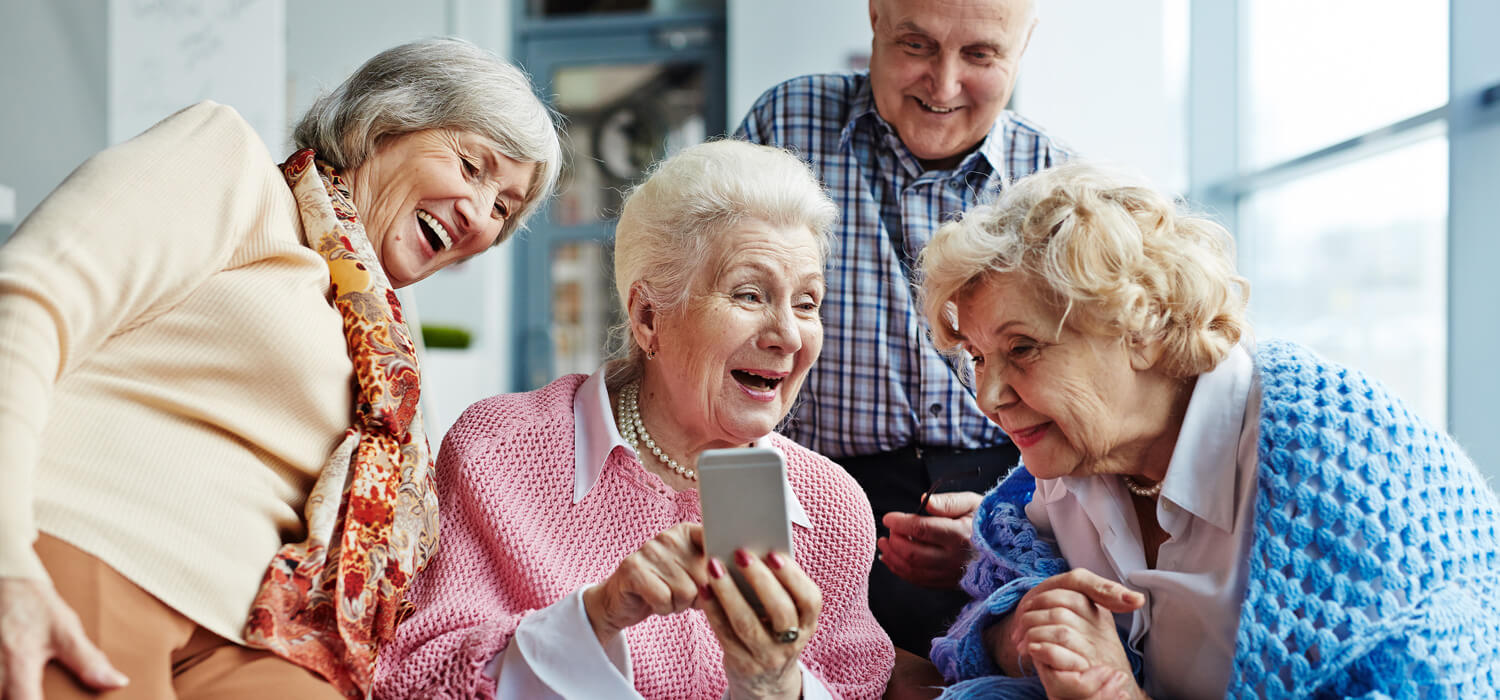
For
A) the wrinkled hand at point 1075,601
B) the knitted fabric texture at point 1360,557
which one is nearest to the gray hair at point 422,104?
the wrinkled hand at point 1075,601

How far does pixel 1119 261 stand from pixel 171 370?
114cm

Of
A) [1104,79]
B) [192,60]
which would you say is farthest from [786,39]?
[192,60]

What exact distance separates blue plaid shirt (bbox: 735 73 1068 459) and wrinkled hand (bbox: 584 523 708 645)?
3.18 ft

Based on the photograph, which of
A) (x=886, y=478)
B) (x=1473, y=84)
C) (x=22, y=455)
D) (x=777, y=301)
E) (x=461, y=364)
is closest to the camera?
(x=22, y=455)

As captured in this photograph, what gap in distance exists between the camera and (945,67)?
85.7 inches

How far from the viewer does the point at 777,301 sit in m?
1.67

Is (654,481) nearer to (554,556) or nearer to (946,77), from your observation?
(554,556)

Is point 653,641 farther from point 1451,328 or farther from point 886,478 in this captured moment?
point 1451,328

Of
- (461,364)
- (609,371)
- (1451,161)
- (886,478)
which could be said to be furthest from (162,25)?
(1451,161)

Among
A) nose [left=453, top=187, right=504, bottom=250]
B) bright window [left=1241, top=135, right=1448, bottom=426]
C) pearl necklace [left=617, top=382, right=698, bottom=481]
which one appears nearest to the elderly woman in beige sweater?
nose [left=453, top=187, right=504, bottom=250]

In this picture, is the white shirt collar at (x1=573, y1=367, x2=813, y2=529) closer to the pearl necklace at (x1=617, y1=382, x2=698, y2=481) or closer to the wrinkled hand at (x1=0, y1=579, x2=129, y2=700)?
the pearl necklace at (x1=617, y1=382, x2=698, y2=481)

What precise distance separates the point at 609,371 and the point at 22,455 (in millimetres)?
916

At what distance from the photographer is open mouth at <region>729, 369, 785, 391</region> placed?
169 centimetres

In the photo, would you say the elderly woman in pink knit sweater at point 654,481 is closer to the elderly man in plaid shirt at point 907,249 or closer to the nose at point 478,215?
the nose at point 478,215
